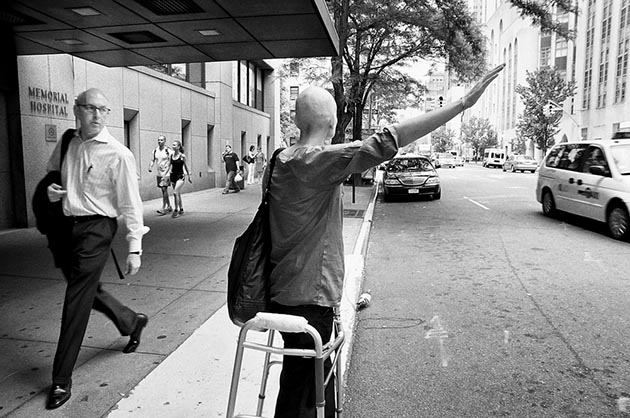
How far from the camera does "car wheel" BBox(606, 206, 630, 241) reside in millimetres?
9680

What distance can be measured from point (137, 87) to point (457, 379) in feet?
44.9

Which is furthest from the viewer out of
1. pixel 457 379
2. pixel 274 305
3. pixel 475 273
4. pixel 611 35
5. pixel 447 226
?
pixel 611 35

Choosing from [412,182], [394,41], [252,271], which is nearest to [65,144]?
[252,271]

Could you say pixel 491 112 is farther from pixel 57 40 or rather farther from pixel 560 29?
pixel 57 40

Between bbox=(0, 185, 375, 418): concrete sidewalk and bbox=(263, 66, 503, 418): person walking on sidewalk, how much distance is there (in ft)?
3.45

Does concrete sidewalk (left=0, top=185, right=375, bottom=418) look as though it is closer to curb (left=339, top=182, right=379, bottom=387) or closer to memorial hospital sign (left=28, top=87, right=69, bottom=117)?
curb (left=339, top=182, right=379, bottom=387)

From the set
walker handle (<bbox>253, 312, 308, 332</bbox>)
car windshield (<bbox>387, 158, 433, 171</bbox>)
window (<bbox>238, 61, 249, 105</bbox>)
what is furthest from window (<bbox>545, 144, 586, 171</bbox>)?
window (<bbox>238, 61, 249, 105</bbox>)

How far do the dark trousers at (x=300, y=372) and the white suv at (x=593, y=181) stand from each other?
903 cm

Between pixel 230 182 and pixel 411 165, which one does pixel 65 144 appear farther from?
pixel 411 165

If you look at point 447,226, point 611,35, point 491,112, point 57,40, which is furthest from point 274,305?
point 491,112

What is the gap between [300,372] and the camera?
7.85 feet

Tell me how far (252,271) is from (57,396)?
1849 millimetres

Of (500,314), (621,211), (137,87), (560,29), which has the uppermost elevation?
(560,29)

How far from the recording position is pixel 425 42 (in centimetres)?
2109
